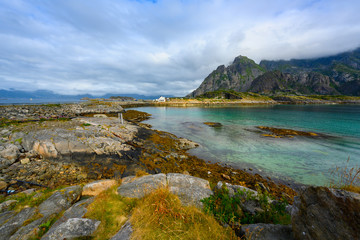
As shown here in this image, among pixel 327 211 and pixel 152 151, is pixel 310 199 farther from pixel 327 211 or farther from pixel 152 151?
pixel 152 151

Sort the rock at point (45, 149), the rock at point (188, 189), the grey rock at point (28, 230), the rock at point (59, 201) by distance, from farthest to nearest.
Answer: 1. the rock at point (45, 149)
2. the rock at point (188, 189)
3. the rock at point (59, 201)
4. the grey rock at point (28, 230)

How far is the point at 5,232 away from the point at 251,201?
9141mm

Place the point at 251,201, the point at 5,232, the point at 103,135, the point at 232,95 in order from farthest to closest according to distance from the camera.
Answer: the point at 232,95, the point at 103,135, the point at 251,201, the point at 5,232

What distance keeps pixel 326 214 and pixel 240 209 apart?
110 inches

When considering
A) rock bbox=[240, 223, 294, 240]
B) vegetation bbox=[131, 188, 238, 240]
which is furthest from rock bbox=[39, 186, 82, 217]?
rock bbox=[240, 223, 294, 240]

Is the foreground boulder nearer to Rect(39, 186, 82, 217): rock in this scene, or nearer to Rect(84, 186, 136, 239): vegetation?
Rect(39, 186, 82, 217): rock

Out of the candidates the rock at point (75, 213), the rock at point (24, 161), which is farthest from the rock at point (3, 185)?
the rock at point (75, 213)

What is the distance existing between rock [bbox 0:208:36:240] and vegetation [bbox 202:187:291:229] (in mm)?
6719

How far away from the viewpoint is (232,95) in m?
179

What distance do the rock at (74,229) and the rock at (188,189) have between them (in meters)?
3.34

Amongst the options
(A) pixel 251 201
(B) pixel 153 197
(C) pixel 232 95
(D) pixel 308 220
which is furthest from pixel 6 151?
(C) pixel 232 95

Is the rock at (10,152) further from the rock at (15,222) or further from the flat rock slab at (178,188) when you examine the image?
the flat rock slab at (178,188)

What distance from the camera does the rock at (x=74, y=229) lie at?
12.4 feet

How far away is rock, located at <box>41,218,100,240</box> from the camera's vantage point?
3.77 metres
